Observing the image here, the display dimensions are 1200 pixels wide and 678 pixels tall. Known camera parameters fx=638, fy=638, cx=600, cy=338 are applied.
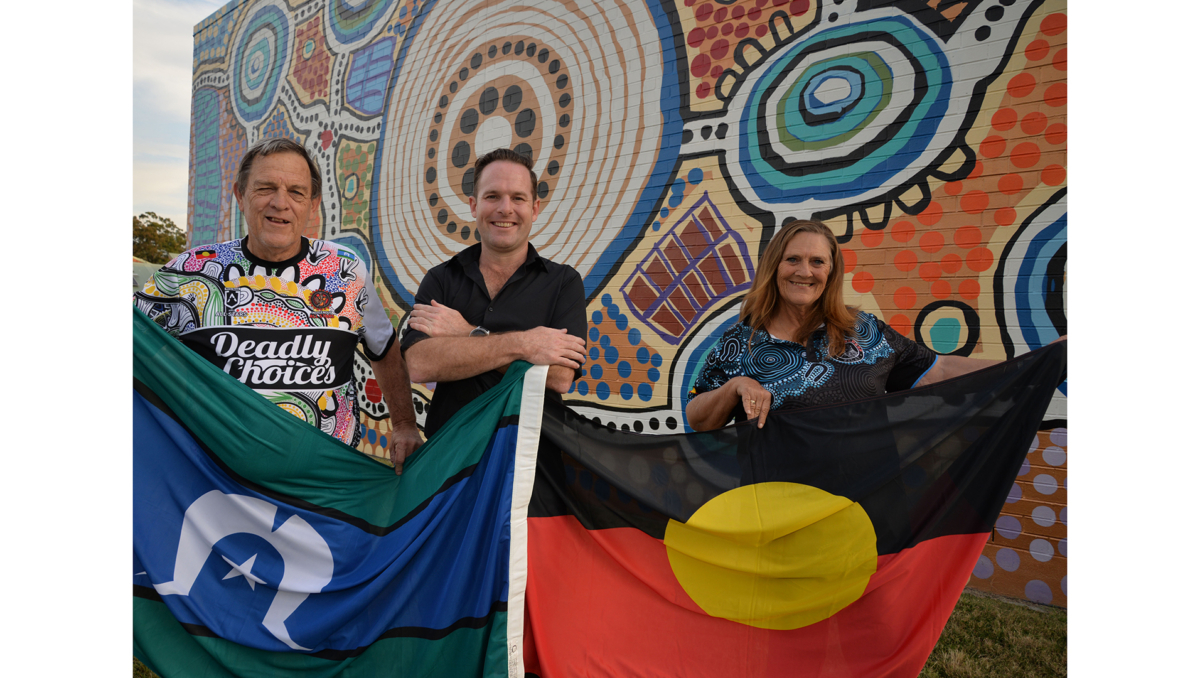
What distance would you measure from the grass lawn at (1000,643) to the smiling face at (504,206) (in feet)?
7.44

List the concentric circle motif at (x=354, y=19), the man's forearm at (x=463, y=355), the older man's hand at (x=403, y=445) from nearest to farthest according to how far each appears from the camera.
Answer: the man's forearm at (x=463, y=355)
the older man's hand at (x=403, y=445)
the concentric circle motif at (x=354, y=19)

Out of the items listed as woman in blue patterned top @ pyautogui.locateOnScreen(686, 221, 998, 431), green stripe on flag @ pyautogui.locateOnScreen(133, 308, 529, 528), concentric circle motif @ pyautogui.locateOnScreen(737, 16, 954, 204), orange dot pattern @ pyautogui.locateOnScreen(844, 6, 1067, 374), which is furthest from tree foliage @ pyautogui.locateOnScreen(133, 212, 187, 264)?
orange dot pattern @ pyautogui.locateOnScreen(844, 6, 1067, 374)

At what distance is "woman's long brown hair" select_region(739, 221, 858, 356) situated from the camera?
6.90 feet

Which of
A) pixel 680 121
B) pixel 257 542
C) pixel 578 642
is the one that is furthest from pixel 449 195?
pixel 578 642

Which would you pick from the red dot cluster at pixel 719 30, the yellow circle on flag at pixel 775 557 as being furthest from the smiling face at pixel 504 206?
the red dot cluster at pixel 719 30

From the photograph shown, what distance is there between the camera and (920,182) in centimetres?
312

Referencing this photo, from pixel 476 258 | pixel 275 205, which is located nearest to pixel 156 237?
pixel 275 205

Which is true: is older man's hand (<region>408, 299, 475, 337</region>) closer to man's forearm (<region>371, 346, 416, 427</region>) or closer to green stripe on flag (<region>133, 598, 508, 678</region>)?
man's forearm (<region>371, 346, 416, 427</region>)

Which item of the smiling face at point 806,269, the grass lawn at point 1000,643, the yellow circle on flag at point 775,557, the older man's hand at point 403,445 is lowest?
the grass lawn at point 1000,643

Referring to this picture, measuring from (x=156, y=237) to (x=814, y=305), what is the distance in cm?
628

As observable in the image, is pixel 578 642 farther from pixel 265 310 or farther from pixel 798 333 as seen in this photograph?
pixel 265 310

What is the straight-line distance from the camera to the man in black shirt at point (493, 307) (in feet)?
6.40

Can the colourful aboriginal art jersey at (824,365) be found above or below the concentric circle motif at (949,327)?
below

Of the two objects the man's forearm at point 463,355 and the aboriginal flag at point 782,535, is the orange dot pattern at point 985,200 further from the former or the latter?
the man's forearm at point 463,355
